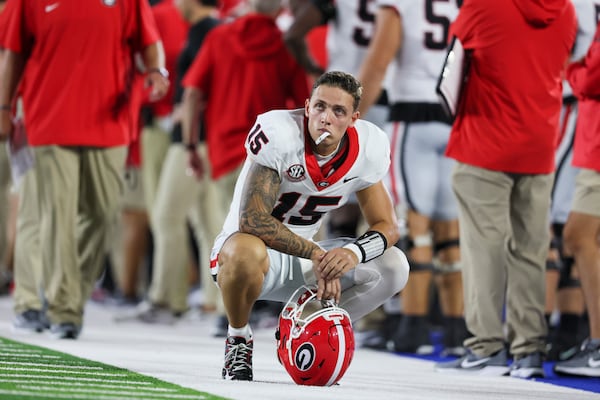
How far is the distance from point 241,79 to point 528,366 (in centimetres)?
325

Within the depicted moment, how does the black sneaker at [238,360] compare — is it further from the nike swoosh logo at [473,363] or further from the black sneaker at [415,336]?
the black sneaker at [415,336]

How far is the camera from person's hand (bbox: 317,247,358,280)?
16.2 feet

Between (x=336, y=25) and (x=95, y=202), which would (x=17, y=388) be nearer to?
(x=95, y=202)

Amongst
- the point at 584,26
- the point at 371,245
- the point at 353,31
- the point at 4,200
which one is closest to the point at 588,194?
the point at 584,26

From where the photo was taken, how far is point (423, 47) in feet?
23.7

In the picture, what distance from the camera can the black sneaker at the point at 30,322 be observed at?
731 cm

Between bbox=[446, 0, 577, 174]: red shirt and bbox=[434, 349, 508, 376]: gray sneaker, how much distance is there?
908mm

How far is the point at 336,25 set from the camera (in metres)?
7.93

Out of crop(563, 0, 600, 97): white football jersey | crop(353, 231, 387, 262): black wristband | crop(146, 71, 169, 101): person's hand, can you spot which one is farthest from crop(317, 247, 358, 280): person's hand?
crop(146, 71, 169, 101): person's hand

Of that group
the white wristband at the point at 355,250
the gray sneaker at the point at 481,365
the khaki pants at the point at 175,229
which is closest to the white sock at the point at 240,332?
the white wristband at the point at 355,250

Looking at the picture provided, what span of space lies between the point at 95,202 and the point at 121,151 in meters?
0.33

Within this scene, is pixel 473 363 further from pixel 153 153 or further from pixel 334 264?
pixel 153 153

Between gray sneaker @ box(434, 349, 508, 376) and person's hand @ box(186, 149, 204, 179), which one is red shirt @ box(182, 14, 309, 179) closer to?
person's hand @ box(186, 149, 204, 179)

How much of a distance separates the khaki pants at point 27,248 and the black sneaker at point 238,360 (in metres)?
2.87
